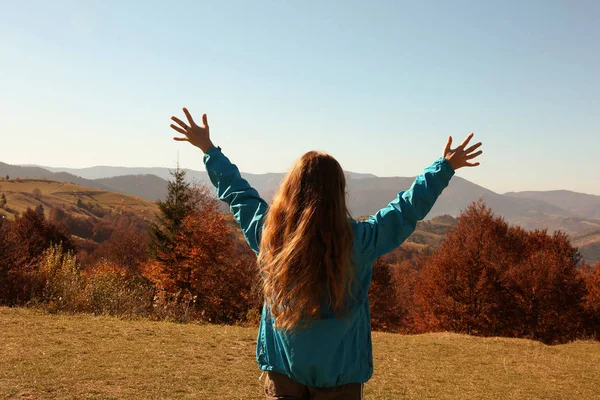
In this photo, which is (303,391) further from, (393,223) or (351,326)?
(393,223)

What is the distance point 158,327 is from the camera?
11.7 metres

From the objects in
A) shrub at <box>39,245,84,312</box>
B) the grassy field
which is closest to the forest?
shrub at <box>39,245,84,312</box>

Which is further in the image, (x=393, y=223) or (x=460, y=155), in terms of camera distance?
(x=460, y=155)

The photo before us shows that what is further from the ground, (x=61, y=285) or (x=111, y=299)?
(x=61, y=285)

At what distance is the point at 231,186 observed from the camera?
8.78ft

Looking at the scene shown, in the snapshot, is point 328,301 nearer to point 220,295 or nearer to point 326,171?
point 326,171

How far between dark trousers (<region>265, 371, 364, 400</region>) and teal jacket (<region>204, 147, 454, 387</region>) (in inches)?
1.4

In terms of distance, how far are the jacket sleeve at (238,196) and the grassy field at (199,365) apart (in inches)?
194

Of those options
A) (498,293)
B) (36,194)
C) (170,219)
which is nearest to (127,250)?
(170,219)

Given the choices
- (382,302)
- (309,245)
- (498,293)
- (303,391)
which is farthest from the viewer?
(382,302)

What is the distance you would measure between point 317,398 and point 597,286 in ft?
131

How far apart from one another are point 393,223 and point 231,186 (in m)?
0.94

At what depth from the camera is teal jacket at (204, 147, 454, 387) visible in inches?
87.9

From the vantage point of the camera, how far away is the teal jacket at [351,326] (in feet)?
7.32
